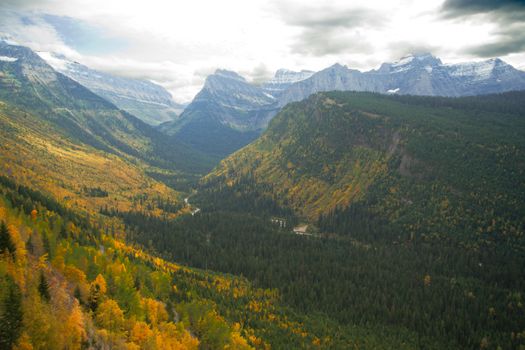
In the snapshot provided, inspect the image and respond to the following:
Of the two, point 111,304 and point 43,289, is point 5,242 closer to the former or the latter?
point 43,289

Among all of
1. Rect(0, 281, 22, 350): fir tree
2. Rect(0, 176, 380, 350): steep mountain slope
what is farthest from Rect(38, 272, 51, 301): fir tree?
Rect(0, 281, 22, 350): fir tree

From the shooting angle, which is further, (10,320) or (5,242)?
(5,242)

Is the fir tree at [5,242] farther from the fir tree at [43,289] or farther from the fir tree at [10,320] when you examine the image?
the fir tree at [10,320]

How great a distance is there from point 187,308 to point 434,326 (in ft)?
337

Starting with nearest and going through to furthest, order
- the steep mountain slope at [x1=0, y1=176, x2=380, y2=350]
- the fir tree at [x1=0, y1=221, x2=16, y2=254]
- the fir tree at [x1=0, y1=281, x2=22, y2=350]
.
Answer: the fir tree at [x1=0, y1=281, x2=22, y2=350], the steep mountain slope at [x1=0, y1=176, x2=380, y2=350], the fir tree at [x1=0, y1=221, x2=16, y2=254]

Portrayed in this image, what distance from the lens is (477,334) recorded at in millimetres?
162750

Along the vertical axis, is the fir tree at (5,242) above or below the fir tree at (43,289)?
above

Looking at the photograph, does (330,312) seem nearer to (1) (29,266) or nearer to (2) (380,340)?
(2) (380,340)

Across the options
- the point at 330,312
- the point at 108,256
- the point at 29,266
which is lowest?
the point at 330,312

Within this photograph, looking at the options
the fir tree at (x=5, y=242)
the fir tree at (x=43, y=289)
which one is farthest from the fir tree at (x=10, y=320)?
the fir tree at (x=5, y=242)

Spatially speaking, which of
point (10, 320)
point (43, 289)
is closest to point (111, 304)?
point (43, 289)

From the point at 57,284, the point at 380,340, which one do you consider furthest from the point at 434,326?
the point at 57,284

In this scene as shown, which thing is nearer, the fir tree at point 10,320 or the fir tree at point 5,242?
the fir tree at point 10,320

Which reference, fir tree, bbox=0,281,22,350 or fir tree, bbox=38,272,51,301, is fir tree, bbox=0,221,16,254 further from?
fir tree, bbox=0,281,22,350
